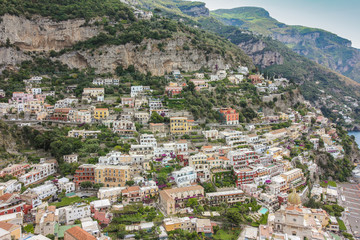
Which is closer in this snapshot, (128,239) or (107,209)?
(128,239)

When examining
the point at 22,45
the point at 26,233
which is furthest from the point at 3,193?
the point at 22,45

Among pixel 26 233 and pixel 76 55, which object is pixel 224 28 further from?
pixel 26 233

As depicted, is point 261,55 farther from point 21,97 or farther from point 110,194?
point 110,194

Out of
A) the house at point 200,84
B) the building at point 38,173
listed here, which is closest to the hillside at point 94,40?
the house at point 200,84

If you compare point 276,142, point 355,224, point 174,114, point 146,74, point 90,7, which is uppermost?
point 90,7

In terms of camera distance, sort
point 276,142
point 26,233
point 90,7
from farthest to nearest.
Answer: point 90,7, point 276,142, point 26,233

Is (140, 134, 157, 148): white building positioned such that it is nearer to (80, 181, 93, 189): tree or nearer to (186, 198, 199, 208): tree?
(80, 181, 93, 189): tree

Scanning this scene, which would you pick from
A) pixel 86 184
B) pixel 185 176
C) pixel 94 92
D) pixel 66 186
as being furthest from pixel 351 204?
pixel 94 92
